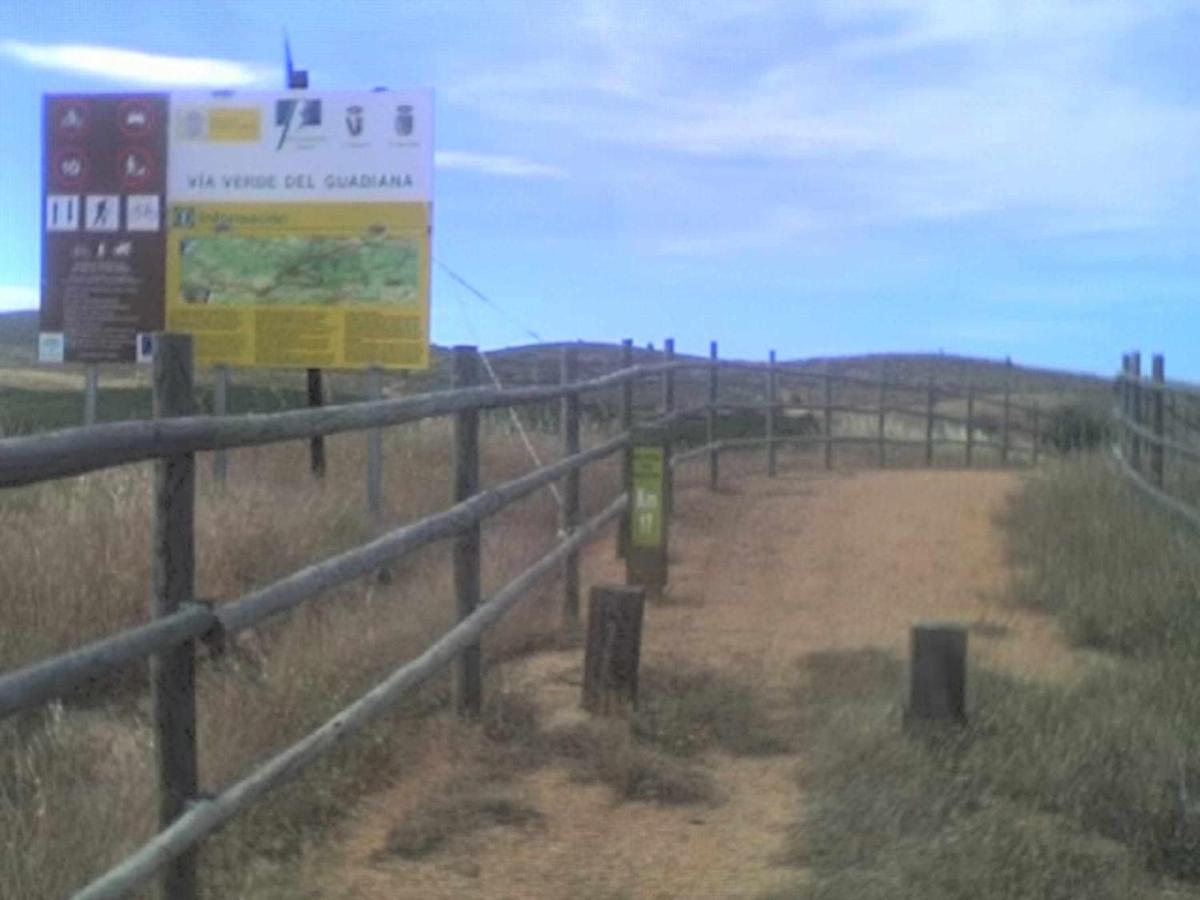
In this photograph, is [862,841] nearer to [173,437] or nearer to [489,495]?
[489,495]

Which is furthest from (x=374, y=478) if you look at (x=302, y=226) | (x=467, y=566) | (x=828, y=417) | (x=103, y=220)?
(x=828, y=417)

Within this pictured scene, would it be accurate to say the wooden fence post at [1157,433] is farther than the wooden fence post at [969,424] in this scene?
No

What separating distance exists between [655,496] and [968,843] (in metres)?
5.48

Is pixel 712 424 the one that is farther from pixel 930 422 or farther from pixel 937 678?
pixel 937 678

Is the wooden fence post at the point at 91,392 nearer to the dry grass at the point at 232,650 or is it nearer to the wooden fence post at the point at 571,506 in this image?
the dry grass at the point at 232,650

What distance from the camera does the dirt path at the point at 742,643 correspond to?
648 cm

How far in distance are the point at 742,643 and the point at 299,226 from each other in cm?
624

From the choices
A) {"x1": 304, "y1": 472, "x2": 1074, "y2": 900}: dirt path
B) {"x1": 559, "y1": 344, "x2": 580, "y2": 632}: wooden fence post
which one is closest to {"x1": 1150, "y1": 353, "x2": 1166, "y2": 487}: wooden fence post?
{"x1": 304, "y1": 472, "x2": 1074, "y2": 900}: dirt path

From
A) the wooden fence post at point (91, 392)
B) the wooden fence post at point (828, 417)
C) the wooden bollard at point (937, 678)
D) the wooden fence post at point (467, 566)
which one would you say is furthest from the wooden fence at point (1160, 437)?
the wooden fence post at point (91, 392)

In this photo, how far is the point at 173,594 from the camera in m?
4.98

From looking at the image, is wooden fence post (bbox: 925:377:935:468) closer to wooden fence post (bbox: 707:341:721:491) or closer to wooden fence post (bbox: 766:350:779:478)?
wooden fence post (bbox: 766:350:779:478)

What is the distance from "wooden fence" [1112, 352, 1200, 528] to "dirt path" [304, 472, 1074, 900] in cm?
122

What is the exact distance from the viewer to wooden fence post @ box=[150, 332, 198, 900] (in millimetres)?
4992

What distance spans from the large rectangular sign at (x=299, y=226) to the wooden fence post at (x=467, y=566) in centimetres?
681
